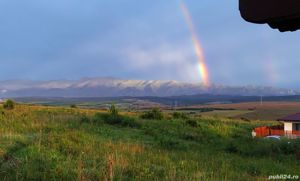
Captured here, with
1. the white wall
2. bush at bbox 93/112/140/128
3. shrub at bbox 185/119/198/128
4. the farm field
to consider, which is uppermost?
bush at bbox 93/112/140/128

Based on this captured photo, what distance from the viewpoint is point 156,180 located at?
8336 millimetres

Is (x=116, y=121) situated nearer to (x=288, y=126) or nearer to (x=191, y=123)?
(x=191, y=123)

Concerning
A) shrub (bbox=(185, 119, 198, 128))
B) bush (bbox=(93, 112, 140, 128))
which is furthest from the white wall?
bush (bbox=(93, 112, 140, 128))

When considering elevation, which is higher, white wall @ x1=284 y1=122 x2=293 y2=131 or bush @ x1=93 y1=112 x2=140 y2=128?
bush @ x1=93 y1=112 x2=140 y2=128

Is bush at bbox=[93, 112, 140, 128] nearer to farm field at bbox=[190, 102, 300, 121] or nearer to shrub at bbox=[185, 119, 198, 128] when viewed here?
shrub at bbox=[185, 119, 198, 128]

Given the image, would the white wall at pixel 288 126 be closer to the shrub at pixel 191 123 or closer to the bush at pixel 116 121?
the shrub at pixel 191 123

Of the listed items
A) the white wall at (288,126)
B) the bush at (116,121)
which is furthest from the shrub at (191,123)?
the white wall at (288,126)

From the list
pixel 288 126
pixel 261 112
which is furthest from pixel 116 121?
pixel 261 112

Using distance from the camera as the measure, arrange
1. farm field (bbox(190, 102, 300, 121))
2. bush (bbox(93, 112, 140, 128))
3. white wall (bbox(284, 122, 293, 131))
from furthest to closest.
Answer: farm field (bbox(190, 102, 300, 121)) < white wall (bbox(284, 122, 293, 131)) < bush (bbox(93, 112, 140, 128))

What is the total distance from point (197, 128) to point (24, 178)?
90.8ft

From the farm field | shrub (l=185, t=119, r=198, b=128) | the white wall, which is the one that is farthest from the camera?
the farm field

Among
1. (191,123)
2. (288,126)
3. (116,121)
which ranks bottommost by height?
(288,126)

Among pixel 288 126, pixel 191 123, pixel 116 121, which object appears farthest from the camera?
pixel 288 126

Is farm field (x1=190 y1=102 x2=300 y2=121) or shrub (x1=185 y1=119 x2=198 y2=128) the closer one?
shrub (x1=185 y1=119 x2=198 y2=128)
